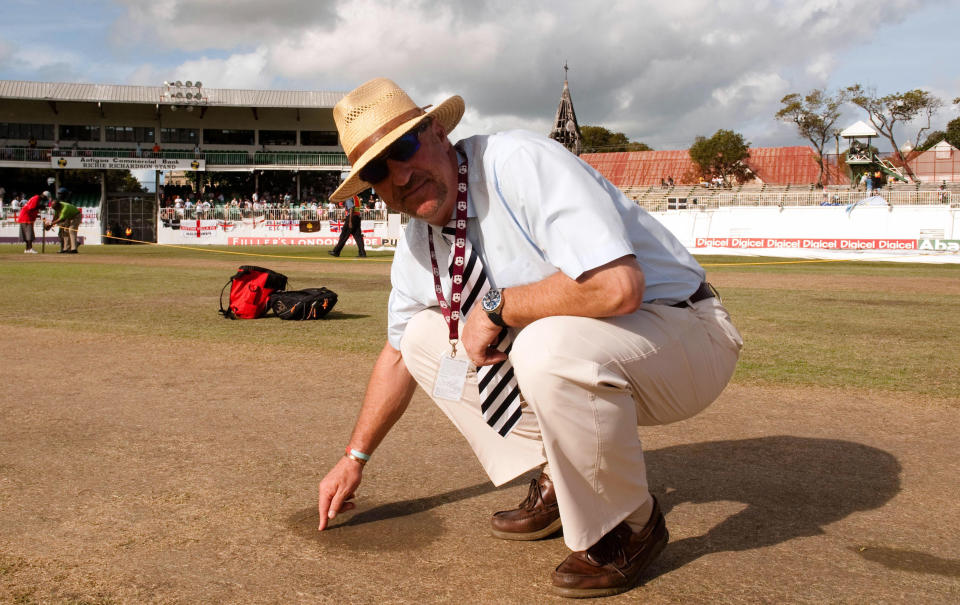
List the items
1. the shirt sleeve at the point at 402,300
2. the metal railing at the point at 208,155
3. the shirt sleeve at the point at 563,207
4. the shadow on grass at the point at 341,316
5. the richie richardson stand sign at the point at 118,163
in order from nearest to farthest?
the shirt sleeve at the point at 563,207 < the shirt sleeve at the point at 402,300 < the shadow on grass at the point at 341,316 < the richie richardson stand sign at the point at 118,163 < the metal railing at the point at 208,155

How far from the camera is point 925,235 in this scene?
79.3 ft

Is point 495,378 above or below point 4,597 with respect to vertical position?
above

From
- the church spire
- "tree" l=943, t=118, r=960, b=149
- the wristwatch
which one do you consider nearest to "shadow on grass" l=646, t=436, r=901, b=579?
the wristwatch

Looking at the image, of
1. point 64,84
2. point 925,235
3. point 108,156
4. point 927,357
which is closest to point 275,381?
point 927,357

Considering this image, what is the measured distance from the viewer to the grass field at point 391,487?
2520mm

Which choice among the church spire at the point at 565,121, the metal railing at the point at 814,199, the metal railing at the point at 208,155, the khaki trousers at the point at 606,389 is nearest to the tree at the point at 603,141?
the church spire at the point at 565,121

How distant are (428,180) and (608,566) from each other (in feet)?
4.24

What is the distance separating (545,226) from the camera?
2438mm

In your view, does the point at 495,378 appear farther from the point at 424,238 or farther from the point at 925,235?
the point at 925,235

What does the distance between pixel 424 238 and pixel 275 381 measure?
317cm

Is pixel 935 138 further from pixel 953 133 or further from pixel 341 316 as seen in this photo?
pixel 341 316

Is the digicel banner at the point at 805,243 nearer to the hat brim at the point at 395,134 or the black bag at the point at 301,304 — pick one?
the black bag at the point at 301,304

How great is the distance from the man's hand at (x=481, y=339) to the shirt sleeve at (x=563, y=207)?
0.27 meters

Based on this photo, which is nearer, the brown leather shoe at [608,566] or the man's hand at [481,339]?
the brown leather shoe at [608,566]
